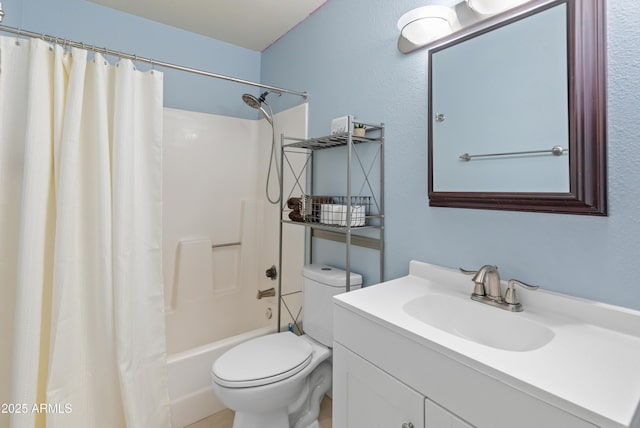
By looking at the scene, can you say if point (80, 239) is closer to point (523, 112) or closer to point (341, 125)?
point (341, 125)

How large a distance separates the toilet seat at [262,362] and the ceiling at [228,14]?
199cm

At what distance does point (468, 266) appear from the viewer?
3.62 ft

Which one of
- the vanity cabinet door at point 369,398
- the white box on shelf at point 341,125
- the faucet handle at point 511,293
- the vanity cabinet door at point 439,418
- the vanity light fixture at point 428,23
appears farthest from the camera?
the white box on shelf at point 341,125

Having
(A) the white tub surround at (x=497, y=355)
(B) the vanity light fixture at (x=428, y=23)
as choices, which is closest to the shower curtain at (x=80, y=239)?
(A) the white tub surround at (x=497, y=355)

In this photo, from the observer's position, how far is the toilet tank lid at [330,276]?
4.79 feet

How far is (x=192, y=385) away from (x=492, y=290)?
1.53 m

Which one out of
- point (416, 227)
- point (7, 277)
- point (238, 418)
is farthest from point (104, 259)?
point (416, 227)

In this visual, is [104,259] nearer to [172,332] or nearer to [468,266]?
[172,332]

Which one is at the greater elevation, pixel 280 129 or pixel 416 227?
pixel 280 129

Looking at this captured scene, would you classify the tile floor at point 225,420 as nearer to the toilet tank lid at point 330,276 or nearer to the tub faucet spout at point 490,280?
the toilet tank lid at point 330,276

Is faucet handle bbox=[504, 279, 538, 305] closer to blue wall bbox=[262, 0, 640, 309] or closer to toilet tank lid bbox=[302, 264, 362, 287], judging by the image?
blue wall bbox=[262, 0, 640, 309]

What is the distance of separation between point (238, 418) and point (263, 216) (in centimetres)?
143

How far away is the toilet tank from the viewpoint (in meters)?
1.46

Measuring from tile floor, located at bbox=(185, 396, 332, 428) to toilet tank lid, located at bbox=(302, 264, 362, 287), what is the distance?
2.46ft
